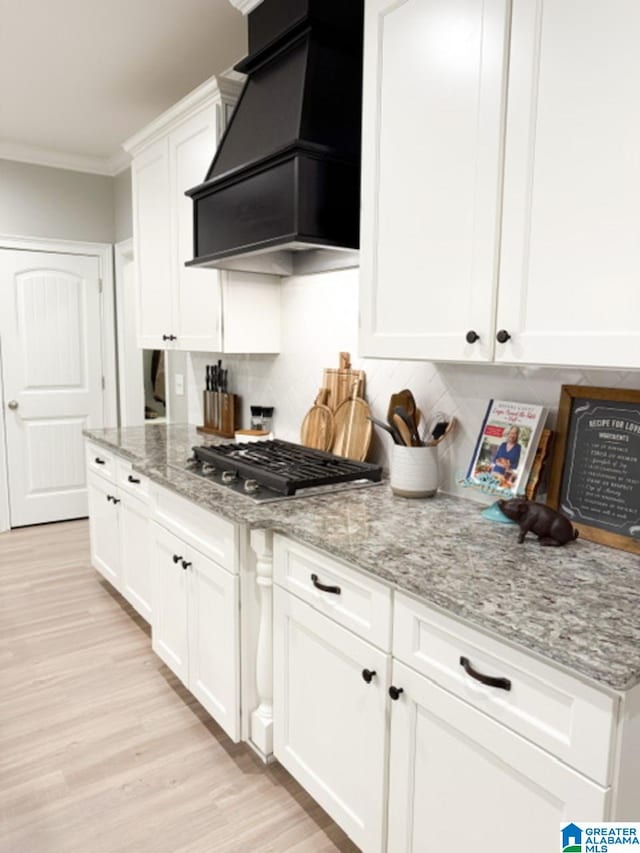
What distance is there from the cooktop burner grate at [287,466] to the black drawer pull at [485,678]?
0.85m

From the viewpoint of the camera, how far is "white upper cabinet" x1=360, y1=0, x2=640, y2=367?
1177mm

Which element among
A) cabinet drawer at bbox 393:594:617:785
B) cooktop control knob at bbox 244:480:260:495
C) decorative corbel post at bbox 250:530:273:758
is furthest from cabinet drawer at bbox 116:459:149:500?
cabinet drawer at bbox 393:594:617:785

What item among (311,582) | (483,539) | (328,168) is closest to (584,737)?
(483,539)

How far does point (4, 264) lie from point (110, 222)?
33.4 inches

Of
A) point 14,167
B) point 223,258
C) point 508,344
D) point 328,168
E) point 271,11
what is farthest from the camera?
point 14,167

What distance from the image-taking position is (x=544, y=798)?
1.03 m

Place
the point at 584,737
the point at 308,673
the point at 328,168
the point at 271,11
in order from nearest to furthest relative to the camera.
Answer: the point at 584,737 → the point at 308,673 → the point at 328,168 → the point at 271,11

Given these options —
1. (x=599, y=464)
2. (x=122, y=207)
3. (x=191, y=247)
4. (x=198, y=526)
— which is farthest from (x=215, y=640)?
(x=122, y=207)

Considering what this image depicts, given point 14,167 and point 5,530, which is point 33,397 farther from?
point 14,167

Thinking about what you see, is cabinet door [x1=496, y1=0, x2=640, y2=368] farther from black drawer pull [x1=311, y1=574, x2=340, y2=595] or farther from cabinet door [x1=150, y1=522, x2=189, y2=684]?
cabinet door [x1=150, y1=522, x2=189, y2=684]

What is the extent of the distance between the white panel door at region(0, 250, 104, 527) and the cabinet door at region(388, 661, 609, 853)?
3.94 m

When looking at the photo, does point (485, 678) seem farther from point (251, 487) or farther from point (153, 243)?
point (153, 243)

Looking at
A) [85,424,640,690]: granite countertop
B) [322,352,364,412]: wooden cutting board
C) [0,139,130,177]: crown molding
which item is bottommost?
[85,424,640,690]: granite countertop

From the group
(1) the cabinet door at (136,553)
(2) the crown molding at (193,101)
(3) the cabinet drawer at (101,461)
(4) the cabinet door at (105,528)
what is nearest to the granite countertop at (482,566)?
(1) the cabinet door at (136,553)
